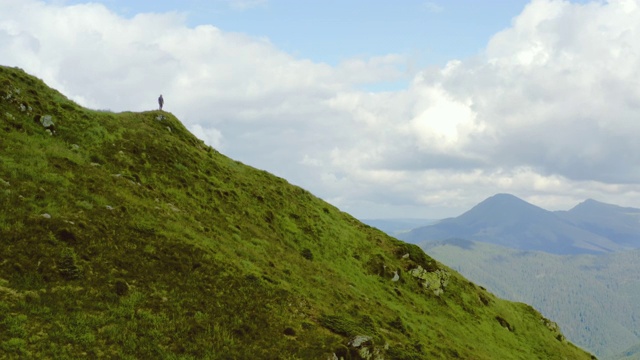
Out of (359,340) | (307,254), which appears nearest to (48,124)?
(307,254)

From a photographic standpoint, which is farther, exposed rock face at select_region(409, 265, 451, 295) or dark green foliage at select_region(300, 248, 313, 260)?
exposed rock face at select_region(409, 265, 451, 295)

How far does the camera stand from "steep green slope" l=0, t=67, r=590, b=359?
2073cm

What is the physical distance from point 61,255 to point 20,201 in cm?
604

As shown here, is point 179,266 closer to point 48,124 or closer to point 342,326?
point 342,326

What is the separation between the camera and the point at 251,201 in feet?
171

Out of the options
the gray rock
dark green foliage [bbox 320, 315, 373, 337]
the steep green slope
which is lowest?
the gray rock

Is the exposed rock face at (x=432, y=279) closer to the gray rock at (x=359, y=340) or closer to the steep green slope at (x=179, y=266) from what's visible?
the steep green slope at (x=179, y=266)

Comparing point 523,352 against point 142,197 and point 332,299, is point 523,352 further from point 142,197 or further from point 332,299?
point 142,197

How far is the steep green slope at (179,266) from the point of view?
68.0 feet

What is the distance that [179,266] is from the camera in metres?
27.3

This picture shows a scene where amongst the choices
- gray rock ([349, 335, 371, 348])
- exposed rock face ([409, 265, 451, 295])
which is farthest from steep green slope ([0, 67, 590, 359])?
exposed rock face ([409, 265, 451, 295])

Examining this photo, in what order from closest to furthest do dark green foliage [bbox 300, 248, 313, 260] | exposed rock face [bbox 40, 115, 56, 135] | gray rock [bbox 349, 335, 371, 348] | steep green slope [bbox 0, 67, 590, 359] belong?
Answer: steep green slope [bbox 0, 67, 590, 359], gray rock [bbox 349, 335, 371, 348], exposed rock face [bbox 40, 115, 56, 135], dark green foliage [bbox 300, 248, 313, 260]

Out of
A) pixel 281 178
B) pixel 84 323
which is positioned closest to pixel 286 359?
pixel 84 323

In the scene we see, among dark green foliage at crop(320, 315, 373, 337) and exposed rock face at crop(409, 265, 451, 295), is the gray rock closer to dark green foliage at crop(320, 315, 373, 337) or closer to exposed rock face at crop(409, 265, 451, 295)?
dark green foliage at crop(320, 315, 373, 337)
